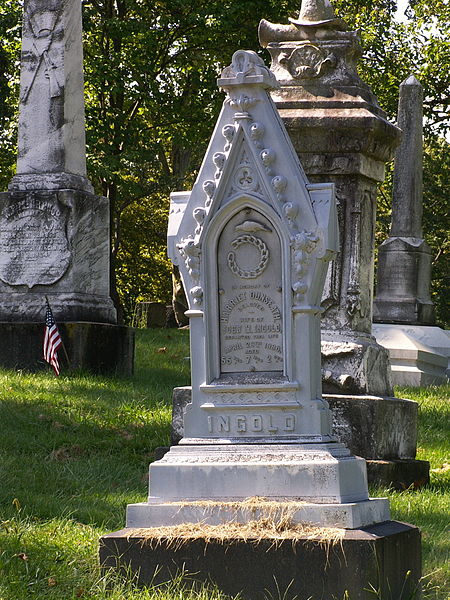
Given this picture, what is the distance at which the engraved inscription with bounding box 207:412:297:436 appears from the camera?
6496 millimetres

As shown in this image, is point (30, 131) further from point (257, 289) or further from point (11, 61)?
point (11, 61)

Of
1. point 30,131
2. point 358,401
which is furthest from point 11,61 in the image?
point 358,401

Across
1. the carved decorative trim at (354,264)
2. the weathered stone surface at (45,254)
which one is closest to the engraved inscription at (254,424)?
the carved decorative trim at (354,264)

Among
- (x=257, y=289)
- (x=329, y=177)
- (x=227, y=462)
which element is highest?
(x=329, y=177)

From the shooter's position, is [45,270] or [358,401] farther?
[45,270]

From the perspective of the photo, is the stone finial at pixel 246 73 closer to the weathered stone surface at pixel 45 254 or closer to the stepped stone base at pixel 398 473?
the stepped stone base at pixel 398 473

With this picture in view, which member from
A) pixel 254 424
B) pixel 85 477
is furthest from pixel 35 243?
pixel 254 424

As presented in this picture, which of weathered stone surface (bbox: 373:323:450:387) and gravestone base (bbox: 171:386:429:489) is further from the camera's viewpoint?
weathered stone surface (bbox: 373:323:450:387)

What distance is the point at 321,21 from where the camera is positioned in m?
10.2

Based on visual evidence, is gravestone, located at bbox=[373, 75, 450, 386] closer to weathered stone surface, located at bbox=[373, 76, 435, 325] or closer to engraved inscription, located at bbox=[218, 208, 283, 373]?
weathered stone surface, located at bbox=[373, 76, 435, 325]

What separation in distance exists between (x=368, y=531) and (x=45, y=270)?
8.13 m

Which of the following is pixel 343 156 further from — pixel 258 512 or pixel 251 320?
pixel 258 512

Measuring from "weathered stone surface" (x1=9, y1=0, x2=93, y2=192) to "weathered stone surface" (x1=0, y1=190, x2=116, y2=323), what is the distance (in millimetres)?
250

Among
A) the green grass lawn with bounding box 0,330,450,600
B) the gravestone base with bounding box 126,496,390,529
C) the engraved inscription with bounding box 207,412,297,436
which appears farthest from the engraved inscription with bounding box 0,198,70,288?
the gravestone base with bounding box 126,496,390,529
